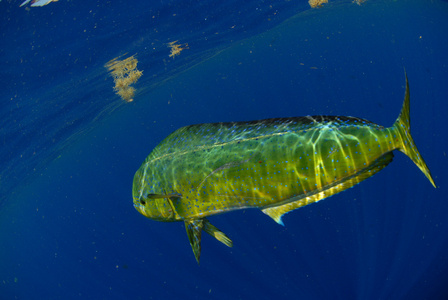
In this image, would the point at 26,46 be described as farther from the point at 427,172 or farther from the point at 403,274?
the point at 403,274

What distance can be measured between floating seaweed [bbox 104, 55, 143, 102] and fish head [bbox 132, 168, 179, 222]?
9.03 metres

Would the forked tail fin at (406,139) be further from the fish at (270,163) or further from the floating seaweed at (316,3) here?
the floating seaweed at (316,3)

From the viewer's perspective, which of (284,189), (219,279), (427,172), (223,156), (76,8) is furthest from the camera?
(219,279)

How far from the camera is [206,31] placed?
1214 cm

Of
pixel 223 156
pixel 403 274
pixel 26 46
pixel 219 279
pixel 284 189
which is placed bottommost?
pixel 403 274

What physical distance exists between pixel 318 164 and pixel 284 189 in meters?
0.34

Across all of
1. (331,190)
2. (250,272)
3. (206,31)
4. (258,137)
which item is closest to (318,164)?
(331,190)

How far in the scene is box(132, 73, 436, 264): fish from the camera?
2.22 meters

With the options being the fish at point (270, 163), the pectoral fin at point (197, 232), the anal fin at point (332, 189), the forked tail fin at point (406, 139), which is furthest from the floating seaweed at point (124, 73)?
the forked tail fin at point (406, 139)

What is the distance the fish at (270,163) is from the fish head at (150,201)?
0.04ft

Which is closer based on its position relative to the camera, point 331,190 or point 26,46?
point 331,190

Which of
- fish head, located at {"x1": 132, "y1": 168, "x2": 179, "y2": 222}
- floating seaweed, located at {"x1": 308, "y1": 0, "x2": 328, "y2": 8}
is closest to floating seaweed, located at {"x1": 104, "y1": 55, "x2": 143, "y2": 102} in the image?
fish head, located at {"x1": 132, "y1": 168, "x2": 179, "y2": 222}

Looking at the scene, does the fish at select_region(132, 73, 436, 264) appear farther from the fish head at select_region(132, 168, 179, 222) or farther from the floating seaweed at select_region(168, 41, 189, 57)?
the floating seaweed at select_region(168, 41, 189, 57)

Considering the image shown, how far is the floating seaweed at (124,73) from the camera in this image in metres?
11.2
